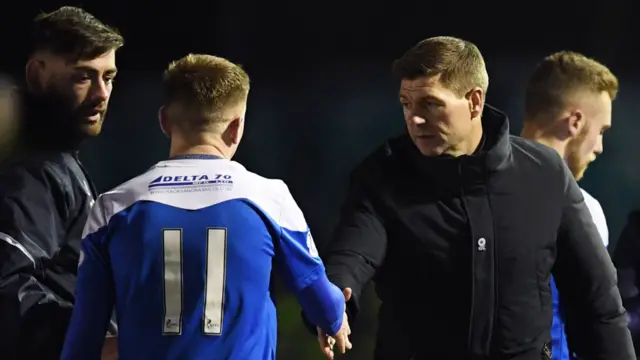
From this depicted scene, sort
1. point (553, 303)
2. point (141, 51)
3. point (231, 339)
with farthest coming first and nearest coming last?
point (141, 51), point (553, 303), point (231, 339)

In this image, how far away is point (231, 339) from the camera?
6.68ft

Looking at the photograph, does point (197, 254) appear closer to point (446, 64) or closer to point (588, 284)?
point (446, 64)

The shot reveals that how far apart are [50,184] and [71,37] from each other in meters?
0.34

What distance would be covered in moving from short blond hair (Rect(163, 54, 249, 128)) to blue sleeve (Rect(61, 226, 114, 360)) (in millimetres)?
277

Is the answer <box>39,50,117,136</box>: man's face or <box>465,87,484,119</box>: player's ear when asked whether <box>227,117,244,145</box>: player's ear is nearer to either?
<box>39,50,117,136</box>: man's face

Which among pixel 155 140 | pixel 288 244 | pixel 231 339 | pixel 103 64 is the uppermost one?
pixel 103 64

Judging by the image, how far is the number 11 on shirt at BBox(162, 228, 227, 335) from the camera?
2031 mm

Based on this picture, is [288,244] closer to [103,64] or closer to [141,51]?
[103,64]

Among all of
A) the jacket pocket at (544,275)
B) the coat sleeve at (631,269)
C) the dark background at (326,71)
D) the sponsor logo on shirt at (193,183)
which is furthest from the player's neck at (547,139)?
the dark background at (326,71)

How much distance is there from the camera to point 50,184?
227 centimetres

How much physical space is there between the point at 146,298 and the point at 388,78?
8.33 feet

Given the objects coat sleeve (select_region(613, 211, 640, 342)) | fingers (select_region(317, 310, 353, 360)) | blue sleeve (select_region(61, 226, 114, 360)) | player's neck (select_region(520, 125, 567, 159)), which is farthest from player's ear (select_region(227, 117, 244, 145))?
coat sleeve (select_region(613, 211, 640, 342))

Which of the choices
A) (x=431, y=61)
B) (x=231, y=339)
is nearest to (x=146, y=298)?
(x=231, y=339)

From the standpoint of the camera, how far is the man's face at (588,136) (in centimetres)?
298
